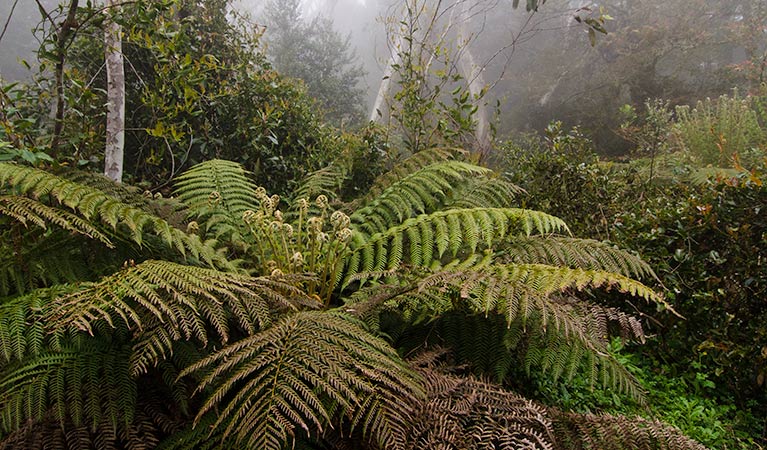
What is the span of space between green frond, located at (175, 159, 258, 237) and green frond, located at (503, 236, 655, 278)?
1.13 m

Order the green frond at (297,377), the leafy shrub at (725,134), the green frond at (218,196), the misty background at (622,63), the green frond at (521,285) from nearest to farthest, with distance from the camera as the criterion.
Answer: the green frond at (297,377)
the green frond at (521,285)
the green frond at (218,196)
the leafy shrub at (725,134)
the misty background at (622,63)

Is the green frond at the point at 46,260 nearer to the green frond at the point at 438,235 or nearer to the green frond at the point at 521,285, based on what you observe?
the green frond at the point at 438,235

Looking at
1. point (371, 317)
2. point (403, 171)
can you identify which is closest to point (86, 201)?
point (371, 317)

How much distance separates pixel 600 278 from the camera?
3.77 feet

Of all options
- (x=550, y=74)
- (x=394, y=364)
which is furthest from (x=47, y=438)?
(x=550, y=74)

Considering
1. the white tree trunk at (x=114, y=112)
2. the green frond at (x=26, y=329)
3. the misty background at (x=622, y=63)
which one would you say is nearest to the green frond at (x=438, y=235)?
the green frond at (x=26, y=329)

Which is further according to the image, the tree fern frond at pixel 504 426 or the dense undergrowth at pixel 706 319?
the dense undergrowth at pixel 706 319

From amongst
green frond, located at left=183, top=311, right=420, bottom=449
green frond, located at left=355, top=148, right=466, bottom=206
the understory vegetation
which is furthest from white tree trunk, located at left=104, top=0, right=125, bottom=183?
green frond, located at left=183, top=311, right=420, bottom=449

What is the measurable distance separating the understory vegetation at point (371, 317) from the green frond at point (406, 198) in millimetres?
16

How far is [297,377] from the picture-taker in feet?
3.21

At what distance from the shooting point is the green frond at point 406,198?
1978mm

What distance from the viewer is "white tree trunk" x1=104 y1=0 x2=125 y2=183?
2375 millimetres

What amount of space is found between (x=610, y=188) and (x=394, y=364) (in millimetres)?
2331

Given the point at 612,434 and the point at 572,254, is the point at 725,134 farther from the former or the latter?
the point at 612,434
